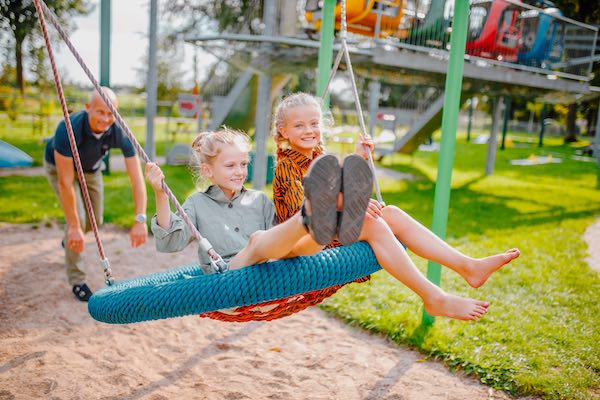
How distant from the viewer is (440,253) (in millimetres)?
2219

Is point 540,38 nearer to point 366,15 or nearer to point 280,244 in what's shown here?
point 366,15

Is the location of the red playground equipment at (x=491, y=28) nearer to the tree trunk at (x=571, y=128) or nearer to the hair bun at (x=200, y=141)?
the hair bun at (x=200, y=141)

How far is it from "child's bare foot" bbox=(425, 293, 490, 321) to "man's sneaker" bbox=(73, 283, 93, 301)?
8.98ft

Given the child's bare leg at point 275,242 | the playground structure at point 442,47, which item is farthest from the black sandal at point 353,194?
the playground structure at point 442,47

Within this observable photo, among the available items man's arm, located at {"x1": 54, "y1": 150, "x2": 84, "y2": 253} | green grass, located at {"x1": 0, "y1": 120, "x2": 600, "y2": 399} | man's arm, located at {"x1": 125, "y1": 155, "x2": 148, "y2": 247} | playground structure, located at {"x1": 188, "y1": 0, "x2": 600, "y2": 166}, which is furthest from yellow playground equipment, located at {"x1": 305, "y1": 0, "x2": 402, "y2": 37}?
man's arm, located at {"x1": 54, "y1": 150, "x2": 84, "y2": 253}

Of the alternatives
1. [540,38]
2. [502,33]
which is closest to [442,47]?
[502,33]

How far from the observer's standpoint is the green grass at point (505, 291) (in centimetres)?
296

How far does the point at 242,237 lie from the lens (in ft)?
7.45

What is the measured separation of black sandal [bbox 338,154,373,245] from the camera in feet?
→ 5.32

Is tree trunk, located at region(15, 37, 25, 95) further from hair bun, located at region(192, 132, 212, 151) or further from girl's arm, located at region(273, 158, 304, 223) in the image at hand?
girl's arm, located at region(273, 158, 304, 223)

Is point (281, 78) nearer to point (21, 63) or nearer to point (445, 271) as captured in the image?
point (445, 271)

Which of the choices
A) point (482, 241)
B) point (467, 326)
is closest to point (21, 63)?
point (482, 241)

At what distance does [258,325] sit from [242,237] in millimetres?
1520

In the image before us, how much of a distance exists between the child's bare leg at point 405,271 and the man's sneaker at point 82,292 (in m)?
2.57
